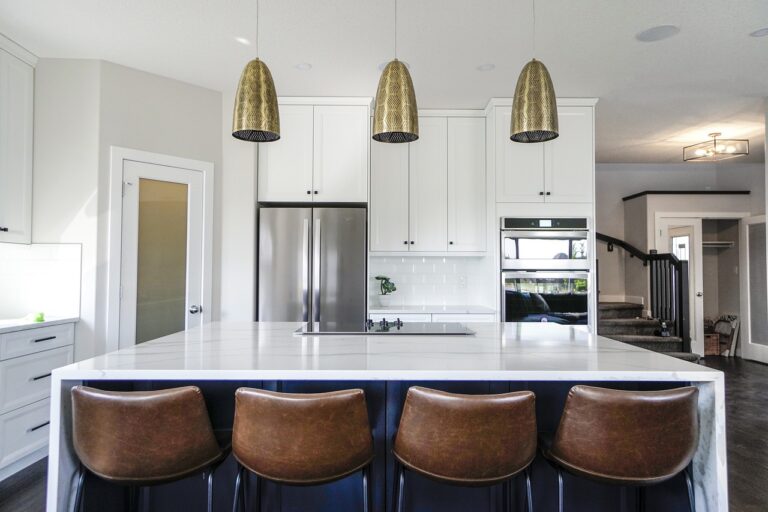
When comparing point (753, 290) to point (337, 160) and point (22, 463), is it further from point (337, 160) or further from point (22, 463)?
point (22, 463)

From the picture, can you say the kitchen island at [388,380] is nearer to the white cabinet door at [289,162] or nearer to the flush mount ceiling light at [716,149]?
the white cabinet door at [289,162]

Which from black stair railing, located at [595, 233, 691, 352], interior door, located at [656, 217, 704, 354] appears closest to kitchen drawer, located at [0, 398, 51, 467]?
black stair railing, located at [595, 233, 691, 352]

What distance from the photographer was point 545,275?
3.66 m

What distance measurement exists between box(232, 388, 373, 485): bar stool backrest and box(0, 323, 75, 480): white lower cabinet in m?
2.00

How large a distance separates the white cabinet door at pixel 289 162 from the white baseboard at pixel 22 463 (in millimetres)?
2314

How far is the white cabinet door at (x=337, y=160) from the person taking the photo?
3.80 metres

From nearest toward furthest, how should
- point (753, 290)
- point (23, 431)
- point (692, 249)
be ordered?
point (23, 431), point (753, 290), point (692, 249)

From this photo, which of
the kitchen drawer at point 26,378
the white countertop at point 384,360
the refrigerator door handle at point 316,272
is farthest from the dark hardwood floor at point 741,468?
the refrigerator door handle at point 316,272

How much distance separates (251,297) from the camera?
3.68 meters

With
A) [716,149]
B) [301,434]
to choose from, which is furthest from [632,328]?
[301,434]

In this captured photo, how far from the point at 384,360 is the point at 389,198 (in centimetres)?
261

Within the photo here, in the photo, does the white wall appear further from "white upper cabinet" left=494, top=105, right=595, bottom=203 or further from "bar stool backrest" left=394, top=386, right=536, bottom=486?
"white upper cabinet" left=494, top=105, right=595, bottom=203

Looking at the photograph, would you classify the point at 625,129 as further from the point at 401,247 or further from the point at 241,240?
the point at 241,240

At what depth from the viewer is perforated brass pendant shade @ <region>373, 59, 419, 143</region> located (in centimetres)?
178
